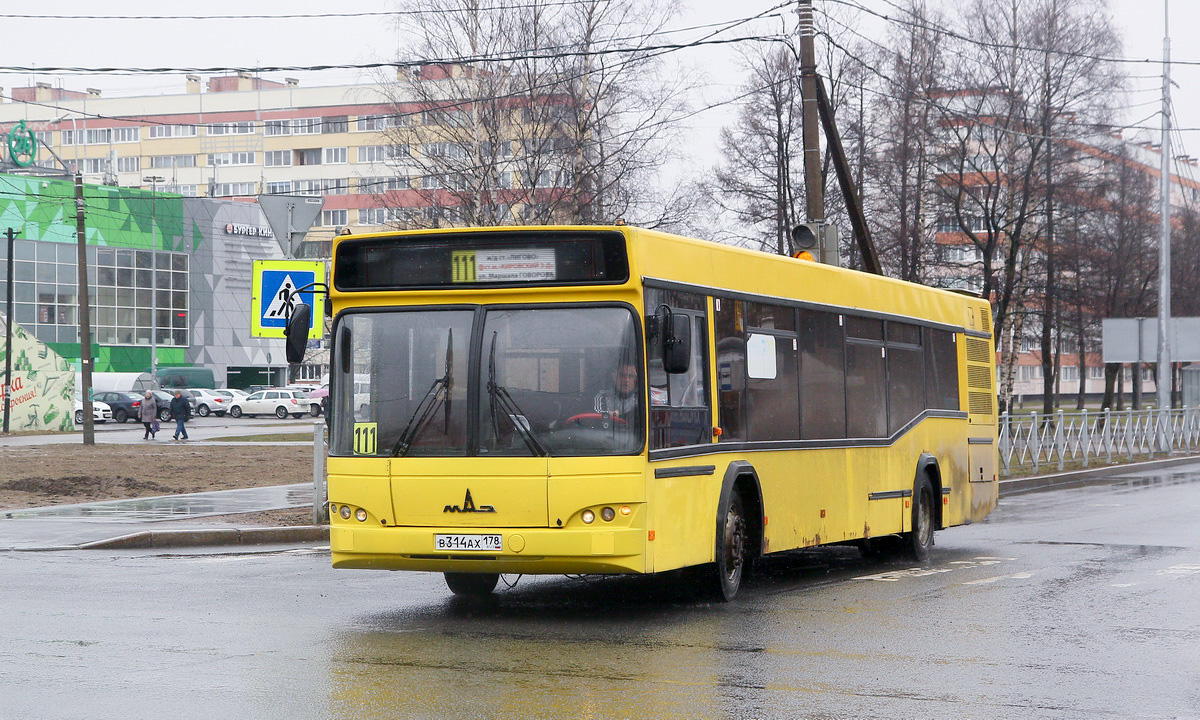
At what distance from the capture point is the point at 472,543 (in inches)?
391

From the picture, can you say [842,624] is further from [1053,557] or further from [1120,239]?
[1120,239]

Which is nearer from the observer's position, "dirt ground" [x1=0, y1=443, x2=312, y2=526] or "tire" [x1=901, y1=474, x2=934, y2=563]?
"tire" [x1=901, y1=474, x2=934, y2=563]

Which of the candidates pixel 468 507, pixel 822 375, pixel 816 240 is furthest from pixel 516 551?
pixel 816 240

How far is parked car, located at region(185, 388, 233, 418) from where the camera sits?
7544 centimetres

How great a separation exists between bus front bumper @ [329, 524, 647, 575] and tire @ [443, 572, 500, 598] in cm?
142

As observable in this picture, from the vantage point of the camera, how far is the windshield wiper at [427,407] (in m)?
10.1

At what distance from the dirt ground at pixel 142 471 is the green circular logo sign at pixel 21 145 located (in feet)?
129

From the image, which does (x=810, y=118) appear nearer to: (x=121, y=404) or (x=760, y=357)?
(x=760, y=357)

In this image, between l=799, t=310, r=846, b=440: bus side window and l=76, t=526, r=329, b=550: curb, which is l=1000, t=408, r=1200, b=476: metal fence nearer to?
l=76, t=526, r=329, b=550: curb

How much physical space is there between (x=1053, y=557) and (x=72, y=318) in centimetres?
7185

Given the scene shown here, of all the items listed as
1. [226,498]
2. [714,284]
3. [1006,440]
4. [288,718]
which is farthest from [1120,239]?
[288,718]

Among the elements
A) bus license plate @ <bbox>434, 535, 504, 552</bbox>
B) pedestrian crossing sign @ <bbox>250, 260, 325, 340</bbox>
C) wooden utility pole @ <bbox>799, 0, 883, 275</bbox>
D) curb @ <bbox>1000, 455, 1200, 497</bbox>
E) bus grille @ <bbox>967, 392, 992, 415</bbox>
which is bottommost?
curb @ <bbox>1000, 455, 1200, 497</bbox>

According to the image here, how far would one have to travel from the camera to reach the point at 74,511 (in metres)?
19.7

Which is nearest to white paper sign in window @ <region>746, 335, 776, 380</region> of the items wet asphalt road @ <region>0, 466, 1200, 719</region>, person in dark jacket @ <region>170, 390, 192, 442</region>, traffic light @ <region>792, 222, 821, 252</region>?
wet asphalt road @ <region>0, 466, 1200, 719</region>
